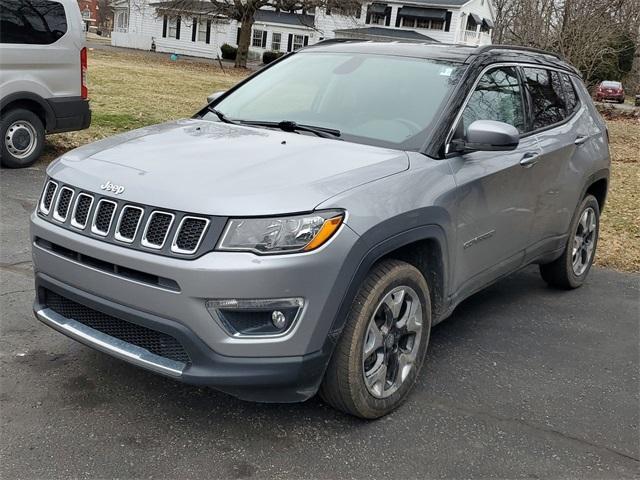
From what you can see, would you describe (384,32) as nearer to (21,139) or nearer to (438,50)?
(21,139)

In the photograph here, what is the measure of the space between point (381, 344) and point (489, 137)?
1223 millimetres

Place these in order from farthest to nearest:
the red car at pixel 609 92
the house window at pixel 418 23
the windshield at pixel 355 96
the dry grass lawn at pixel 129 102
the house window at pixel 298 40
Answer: the house window at pixel 298 40
the house window at pixel 418 23
the red car at pixel 609 92
the dry grass lawn at pixel 129 102
the windshield at pixel 355 96

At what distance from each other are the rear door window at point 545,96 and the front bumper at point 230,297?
243 centimetres

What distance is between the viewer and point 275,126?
13.5 ft

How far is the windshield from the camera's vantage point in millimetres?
3939

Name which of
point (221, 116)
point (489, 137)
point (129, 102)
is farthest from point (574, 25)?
point (489, 137)

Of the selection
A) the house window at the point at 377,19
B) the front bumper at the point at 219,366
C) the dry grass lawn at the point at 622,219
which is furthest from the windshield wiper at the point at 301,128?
the house window at the point at 377,19

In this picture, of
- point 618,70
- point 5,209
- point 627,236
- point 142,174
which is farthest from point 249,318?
point 618,70

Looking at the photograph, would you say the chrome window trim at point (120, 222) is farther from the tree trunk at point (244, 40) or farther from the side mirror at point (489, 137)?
the tree trunk at point (244, 40)

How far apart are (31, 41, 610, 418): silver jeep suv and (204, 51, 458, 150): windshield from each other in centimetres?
1

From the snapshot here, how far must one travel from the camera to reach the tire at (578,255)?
215 inches

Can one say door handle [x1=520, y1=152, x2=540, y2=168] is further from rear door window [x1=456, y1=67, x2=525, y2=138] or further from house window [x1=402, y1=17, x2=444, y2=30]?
house window [x1=402, y1=17, x2=444, y2=30]

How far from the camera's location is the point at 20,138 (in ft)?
28.2

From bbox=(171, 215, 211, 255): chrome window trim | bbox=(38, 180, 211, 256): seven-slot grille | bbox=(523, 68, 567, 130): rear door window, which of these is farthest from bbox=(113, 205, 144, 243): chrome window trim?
bbox=(523, 68, 567, 130): rear door window
